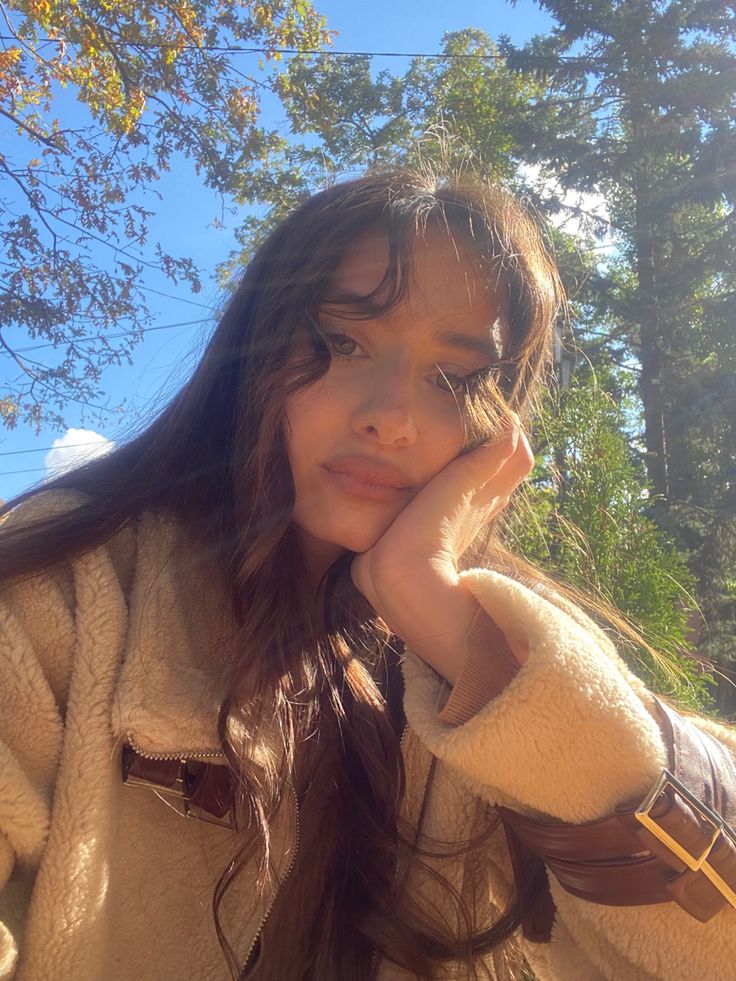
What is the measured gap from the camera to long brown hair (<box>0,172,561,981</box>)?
A: 1.37 meters

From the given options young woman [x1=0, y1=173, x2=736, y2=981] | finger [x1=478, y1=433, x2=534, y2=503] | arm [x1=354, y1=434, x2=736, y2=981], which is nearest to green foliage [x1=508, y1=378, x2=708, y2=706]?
finger [x1=478, y1=433, x2=534, y2=503]

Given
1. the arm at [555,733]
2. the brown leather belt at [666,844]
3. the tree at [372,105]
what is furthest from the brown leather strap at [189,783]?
the tree at [372,105]

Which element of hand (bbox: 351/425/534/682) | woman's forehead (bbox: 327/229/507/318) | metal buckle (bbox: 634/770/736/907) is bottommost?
metal buckle (bbox: 634/770/736/907)

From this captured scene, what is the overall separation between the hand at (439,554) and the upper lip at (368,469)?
63 millimetres

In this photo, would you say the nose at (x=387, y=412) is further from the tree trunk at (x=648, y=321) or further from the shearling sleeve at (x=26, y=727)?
the tree trunk at (x=648, y=321)

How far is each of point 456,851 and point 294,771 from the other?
0.35m

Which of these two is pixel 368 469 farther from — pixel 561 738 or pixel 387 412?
pixel 561 738

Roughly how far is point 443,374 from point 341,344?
0.71 feet

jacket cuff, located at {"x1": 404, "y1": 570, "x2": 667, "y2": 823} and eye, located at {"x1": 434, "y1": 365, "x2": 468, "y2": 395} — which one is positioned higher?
eye, located at {"x1": 434, "y1": 365, "x2": 468, "y2": 395}

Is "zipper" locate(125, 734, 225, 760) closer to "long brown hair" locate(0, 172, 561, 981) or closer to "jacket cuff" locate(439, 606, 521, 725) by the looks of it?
"long brown hair" locate(0, 172, 561, 981)

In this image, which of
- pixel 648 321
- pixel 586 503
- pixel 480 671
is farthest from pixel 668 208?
pixel 480 671

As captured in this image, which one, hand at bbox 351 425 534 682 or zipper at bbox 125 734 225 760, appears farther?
hand at bbox 351 425 534 682

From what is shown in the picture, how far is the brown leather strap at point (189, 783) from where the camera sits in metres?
1.21

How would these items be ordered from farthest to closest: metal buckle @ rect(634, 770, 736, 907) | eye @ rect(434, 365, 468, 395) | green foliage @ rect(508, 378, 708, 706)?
1. green foliage @ rect(508, 378, 708, 706)
2. eye @ rect(434, 365, 468, 395)
3. metal buckle @ rect(634, 770, 736, 907)
